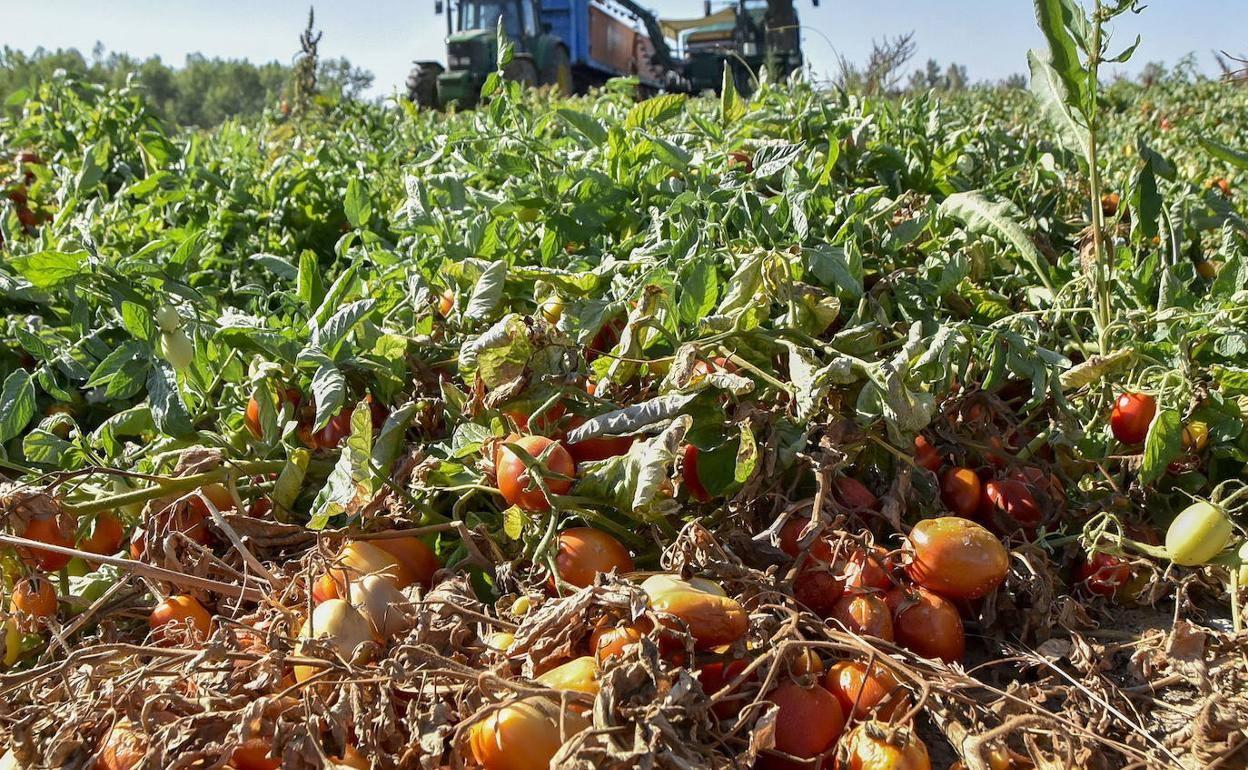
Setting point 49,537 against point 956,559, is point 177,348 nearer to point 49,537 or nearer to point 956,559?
point 49,537

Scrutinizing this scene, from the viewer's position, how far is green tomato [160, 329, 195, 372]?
5.80 ft

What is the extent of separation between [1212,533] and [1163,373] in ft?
1.51

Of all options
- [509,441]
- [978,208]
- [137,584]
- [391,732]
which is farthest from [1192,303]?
[137,584]

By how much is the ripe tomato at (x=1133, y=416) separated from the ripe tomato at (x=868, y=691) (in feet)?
2.79

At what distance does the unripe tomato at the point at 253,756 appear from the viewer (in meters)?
1.13

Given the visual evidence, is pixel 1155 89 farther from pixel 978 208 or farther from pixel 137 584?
pixel 137 584

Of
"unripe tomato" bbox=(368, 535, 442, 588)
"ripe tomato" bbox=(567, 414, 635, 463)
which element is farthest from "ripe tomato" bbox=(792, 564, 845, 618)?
"unripe tomato" bbox=(368, 535, 442, 588)

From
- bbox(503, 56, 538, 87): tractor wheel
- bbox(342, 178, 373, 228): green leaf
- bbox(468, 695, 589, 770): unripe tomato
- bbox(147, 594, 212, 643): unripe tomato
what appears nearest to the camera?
bbox(468, 695, 589, 770): unripe tomato

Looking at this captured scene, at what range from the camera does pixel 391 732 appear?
1139 millimetres

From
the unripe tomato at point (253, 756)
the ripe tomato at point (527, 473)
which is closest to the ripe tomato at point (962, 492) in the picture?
the ripe tomato at point (527, 473)

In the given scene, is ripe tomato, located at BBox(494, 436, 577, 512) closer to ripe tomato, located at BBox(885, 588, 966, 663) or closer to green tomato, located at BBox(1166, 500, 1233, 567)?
ripe tomato, located at BBox(885, 588, 966, 663)

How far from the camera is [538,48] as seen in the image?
51.1 ft

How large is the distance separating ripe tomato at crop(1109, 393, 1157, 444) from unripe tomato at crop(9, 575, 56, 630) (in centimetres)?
202

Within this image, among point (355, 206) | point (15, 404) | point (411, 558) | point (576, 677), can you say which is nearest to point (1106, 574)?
point (576, 677)
